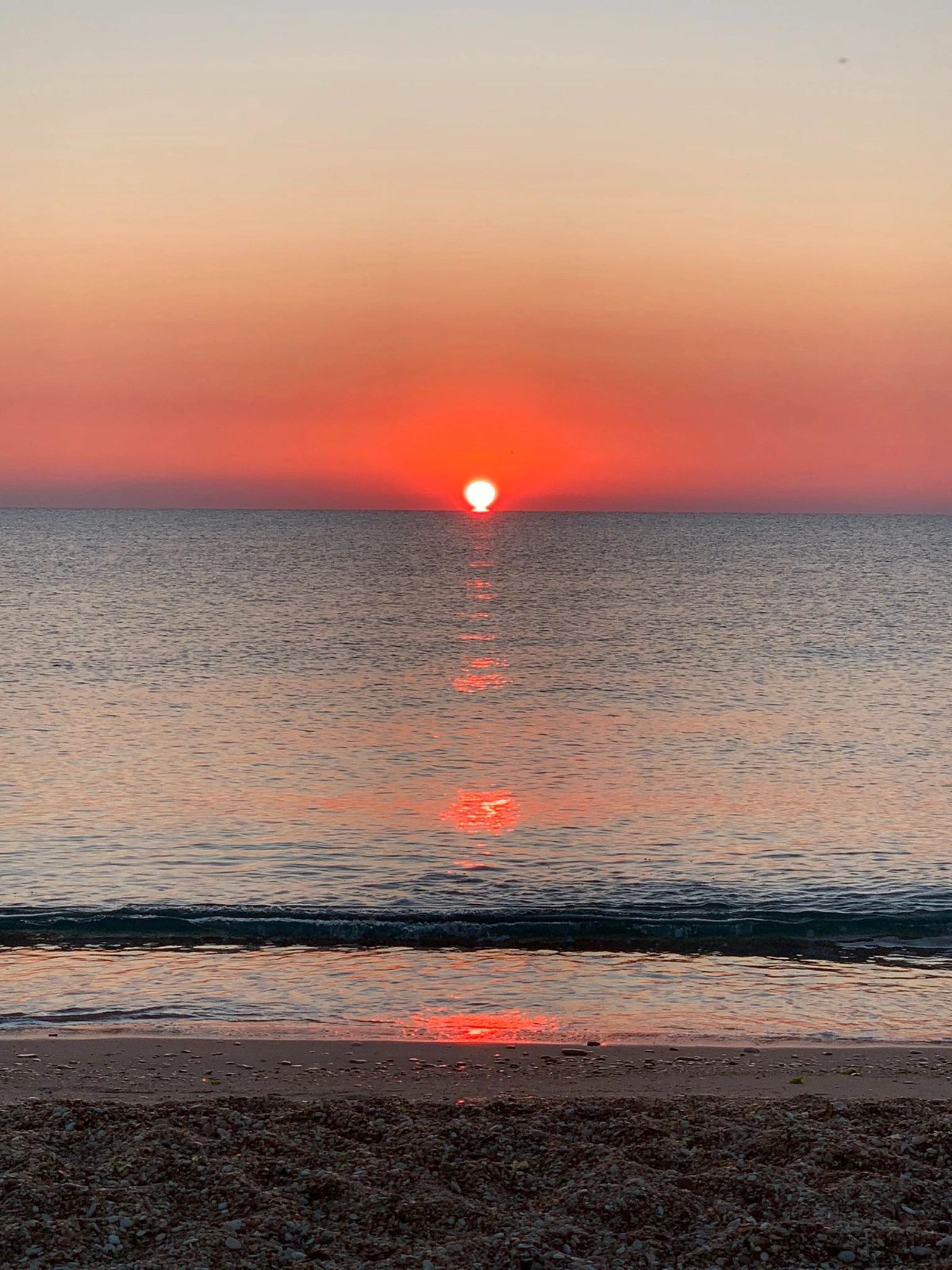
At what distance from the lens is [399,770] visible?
24250mm

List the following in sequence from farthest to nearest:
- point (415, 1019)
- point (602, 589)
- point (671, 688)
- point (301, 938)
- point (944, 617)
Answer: point (602, 589)
point (944, 617)
point (671, 688)
point (301, 938)
point (415, 1019)

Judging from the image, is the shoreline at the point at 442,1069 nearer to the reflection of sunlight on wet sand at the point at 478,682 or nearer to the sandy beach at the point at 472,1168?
the sandy beach at the point at 472,1168

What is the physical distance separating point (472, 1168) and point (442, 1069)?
103 inches

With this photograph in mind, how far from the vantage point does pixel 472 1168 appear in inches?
297

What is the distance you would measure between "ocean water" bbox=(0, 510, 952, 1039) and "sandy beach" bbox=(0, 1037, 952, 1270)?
1.80 metres

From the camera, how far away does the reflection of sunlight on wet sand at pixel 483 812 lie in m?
19.6

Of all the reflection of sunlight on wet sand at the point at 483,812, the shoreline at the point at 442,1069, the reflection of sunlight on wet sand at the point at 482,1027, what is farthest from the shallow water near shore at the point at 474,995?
the reflection of sunlight on wet sand at the point at 483,812

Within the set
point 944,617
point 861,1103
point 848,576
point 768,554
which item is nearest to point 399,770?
point 861,1103

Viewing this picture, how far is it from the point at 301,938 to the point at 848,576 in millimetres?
96954

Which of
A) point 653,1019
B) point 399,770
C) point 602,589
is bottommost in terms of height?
point 653,1019

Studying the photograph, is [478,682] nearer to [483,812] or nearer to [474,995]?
[483,812]

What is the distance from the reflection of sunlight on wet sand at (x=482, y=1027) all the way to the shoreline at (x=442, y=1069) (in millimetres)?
213

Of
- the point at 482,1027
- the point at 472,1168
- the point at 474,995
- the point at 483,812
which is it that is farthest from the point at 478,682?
the point at 472,1168

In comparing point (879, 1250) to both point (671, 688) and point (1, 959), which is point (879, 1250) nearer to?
point (1, 959)
